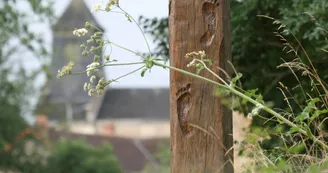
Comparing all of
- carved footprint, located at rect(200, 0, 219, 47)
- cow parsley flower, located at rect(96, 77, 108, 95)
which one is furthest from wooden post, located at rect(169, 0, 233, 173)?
cow parsley flower, located at rect(96, 77, 108, 95)

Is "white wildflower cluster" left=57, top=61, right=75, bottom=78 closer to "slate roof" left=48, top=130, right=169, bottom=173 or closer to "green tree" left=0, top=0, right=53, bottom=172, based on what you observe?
"green tree" left=0, top=0, right=53, bottom=172

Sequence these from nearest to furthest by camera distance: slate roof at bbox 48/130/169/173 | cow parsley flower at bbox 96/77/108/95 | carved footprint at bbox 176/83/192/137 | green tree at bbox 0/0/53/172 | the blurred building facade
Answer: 1. cow parsley flower at bbox 96/77/108/95
2. carved footprint at bbox 176/83/192/137
3. green tree at bbox 0/0/53/172
4. slate roof at bbox 48/130/169/173
5. the blurred building facade

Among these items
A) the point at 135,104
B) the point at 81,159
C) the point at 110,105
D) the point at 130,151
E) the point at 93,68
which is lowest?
the point at 130,151

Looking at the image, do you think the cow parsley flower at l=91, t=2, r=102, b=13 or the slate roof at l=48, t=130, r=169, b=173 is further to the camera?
the slate roof at l=48, t=130, r=169, b=173

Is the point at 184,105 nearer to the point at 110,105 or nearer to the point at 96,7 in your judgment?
the point at 96,7

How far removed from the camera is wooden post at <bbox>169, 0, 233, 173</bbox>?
4.85 m

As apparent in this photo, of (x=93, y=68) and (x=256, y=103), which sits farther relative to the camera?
(x=93, y=68)

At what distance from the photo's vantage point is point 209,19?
195 inches

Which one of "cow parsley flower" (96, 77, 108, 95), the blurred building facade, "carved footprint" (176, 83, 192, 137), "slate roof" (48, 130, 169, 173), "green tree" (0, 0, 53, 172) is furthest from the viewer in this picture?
the blurred building facade

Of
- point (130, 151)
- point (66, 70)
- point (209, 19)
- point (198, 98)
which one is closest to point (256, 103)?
point (198, 98)

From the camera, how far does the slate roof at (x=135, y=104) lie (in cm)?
10031

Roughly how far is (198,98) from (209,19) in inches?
17.3

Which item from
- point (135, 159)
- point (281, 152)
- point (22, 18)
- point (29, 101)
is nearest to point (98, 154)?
point (29, 101)

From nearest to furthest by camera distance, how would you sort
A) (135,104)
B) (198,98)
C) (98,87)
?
(98,87) → (198,98) → (135,104)
